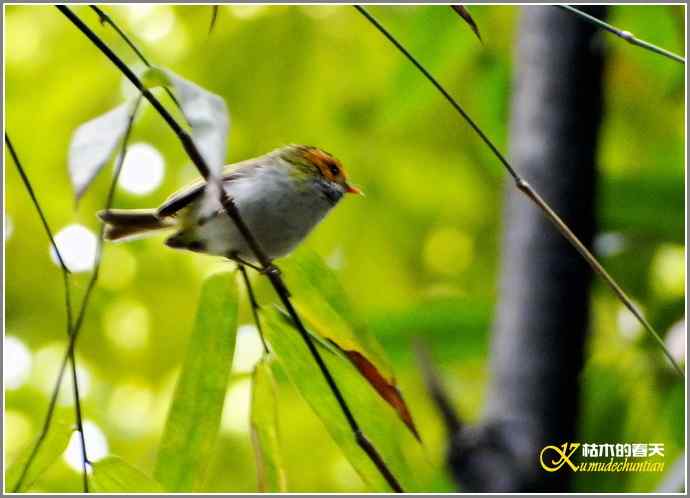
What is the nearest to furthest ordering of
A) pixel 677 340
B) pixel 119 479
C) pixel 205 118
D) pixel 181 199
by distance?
pixel 205 118 < pixel 119 479 < pixel 181 199 < pixel 677 340

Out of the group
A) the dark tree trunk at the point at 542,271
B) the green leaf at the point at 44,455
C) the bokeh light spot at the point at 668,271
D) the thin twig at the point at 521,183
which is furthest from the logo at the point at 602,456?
the green leaf at the point at 44,455

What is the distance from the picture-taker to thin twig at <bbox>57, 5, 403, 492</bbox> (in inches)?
26.6

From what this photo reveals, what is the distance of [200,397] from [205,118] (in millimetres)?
423

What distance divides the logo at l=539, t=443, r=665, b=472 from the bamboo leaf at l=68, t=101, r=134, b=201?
44.7 inches

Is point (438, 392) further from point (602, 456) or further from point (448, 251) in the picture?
point (448, 251)

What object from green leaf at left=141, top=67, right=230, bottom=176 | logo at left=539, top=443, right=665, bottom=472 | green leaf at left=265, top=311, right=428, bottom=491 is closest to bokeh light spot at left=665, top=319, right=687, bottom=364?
logo at left=539, top=443, right=665, bottom=472

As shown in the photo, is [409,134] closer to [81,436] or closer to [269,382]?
[269,382]

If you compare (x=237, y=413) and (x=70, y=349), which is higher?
(x=70, y=349)

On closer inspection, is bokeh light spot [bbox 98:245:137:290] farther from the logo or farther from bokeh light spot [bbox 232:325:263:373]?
the logo

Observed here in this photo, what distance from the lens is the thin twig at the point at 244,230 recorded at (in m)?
0.68

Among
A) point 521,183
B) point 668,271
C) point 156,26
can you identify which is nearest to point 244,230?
point 521,183

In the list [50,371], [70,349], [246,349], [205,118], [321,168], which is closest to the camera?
[205,118]

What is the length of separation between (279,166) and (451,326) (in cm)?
79

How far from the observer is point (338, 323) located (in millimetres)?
953
